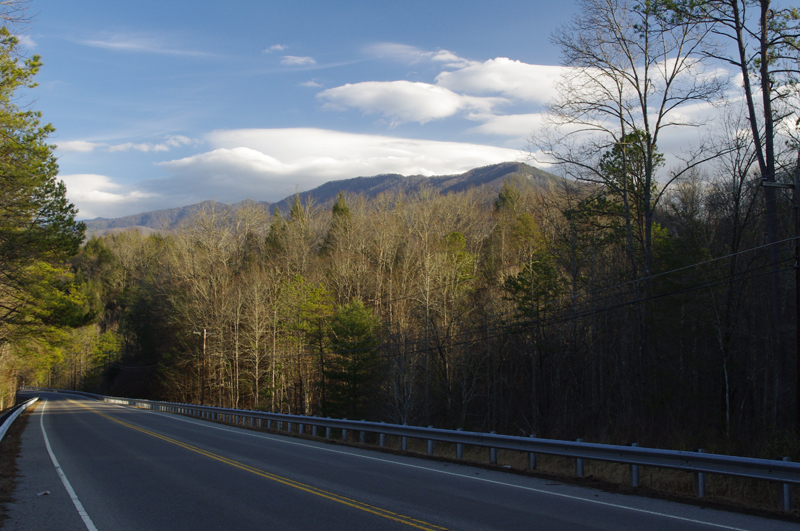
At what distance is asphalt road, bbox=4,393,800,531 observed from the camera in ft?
23.3

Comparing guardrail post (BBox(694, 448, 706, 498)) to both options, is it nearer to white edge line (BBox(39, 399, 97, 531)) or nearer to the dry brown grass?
the dry brown grass

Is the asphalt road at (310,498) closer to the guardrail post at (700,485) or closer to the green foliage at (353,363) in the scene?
the guardrail post at (700,485)

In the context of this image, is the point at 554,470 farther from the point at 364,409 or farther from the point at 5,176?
the point at 364,409

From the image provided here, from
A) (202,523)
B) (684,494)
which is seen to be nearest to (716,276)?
(684,494)

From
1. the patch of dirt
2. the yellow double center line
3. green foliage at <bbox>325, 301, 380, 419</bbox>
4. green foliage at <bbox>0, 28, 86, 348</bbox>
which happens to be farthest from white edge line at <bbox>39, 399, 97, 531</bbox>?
green foliage at <bbox>325, 301, 380, 419</bbox>

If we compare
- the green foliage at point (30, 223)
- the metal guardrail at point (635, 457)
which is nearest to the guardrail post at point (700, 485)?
the metal guardrail at point (635, 457)

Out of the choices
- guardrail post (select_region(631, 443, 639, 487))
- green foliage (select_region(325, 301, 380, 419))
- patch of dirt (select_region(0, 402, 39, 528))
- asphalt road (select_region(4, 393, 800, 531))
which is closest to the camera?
asphalt road (select_region(4, 393, 800, 531))

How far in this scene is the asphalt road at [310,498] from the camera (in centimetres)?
711

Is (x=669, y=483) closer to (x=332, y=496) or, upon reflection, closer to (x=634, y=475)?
(x=634, y=475)

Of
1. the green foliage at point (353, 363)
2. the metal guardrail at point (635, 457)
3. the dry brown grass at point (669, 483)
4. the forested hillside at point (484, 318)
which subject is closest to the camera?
the metal guardrail at point (635, 457)

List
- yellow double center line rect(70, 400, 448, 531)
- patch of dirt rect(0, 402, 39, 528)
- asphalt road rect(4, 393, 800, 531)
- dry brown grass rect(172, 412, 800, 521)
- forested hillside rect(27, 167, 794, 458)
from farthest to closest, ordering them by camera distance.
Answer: forested hillside rect(27, 167, 794, 458) → patch of dirt rect(0, 402, 39, 528) → dry brown grass rect(172, 412, 800, 521) → asphalt road rect(4, 393, 800, 531) → yellow double center line rect(70, 400, 448, 531)

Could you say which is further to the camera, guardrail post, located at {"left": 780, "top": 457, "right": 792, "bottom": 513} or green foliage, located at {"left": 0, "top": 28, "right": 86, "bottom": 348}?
green foliage, located at {"left": 0, "top": 28, "right": 86, "bottom": 348}

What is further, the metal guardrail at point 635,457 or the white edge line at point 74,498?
the metal guardrail at point 635,457

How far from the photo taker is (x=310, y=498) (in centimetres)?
864
